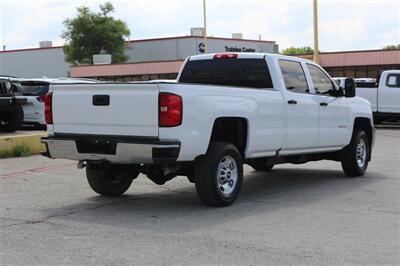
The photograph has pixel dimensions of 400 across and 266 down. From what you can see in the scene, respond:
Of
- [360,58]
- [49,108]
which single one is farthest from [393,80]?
[360,58]

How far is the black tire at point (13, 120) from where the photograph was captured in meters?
16.9

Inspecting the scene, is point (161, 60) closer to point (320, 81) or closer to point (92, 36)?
point (92, 36)

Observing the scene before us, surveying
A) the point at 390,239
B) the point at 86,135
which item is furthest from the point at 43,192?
the point at 390,239

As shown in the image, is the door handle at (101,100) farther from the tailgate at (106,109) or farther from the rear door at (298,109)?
the rear door at (298,109)

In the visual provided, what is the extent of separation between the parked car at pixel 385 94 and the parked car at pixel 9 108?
39.5 feet

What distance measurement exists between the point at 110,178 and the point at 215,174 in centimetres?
183

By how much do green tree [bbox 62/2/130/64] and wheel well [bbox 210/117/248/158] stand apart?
70166mm

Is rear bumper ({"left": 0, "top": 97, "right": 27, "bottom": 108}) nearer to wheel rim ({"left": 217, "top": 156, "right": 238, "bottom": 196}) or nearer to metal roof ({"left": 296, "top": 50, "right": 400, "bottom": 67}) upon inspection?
wheel rim ({"left": 217, "top": 156, "right": 238, "bottom": 196})

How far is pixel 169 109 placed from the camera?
23.2 feet

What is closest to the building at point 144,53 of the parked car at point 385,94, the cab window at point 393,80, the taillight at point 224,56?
the parked car at point 385,94

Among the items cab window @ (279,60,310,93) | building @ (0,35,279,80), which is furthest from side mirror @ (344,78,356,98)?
building @ (0,35,279,80)

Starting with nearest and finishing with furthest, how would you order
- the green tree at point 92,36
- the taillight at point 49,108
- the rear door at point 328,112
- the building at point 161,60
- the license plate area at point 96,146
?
the license plate area at point 96,146
the taillight at point 49,108
the rear door at point 328,112
the building at point 161,60
the green tree at point 92,36

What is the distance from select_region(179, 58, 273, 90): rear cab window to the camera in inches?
360

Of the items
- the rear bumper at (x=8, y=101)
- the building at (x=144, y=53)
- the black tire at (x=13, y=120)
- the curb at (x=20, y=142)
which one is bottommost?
the curb at (x=20, y=142)
